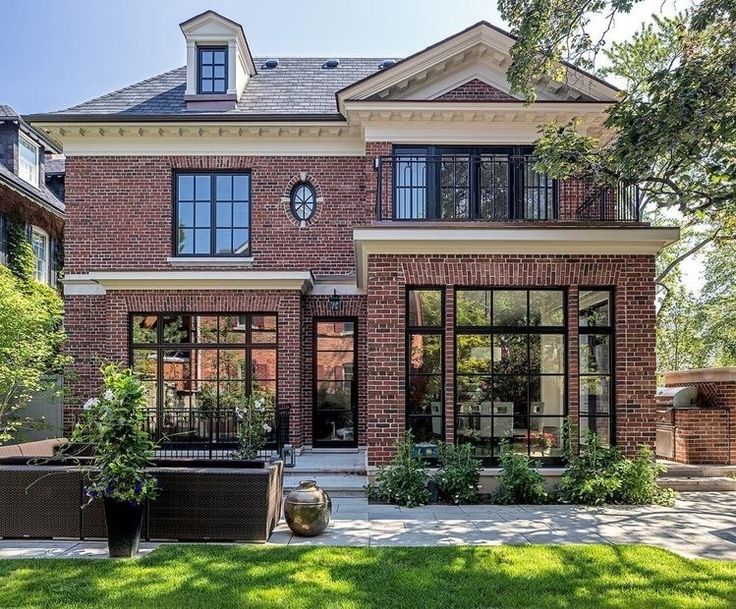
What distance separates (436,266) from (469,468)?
Result: 3.01 meters

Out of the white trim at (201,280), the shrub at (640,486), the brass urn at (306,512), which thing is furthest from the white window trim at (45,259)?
the shrub at (640,486)

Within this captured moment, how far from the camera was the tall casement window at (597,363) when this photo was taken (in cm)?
881

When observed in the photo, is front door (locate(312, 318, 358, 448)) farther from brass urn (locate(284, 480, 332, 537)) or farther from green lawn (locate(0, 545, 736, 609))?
green lawn (locate(0, 545, 736, 609))

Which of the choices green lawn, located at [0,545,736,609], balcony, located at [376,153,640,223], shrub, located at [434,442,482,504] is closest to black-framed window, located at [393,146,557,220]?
balcony, located at [376,153,640,223]

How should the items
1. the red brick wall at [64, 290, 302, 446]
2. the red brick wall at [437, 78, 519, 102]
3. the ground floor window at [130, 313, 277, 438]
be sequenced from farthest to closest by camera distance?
the ground floor window at [130, 313, 277, 438], the red brick wall at [64, 290, 302, 446], the red brick wall at [437, 78, 519, 102]

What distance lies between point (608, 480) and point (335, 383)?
5.47m

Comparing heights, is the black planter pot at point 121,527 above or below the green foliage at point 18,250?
below

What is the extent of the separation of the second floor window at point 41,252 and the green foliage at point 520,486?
15.3 metres

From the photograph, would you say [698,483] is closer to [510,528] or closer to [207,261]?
[510,528]

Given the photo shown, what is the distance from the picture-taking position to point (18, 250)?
15.9m

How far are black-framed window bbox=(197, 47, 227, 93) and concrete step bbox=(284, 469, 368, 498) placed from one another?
A: 8116 mm

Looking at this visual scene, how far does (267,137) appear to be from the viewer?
38.0 ft

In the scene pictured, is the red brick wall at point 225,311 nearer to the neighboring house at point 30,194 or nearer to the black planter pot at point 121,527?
the black planter pot at point 121,527

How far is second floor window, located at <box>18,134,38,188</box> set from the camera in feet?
55.1
